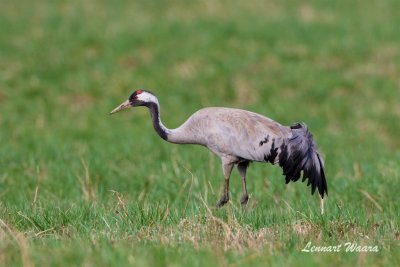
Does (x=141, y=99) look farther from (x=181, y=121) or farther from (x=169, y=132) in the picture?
(x=181, y=121)

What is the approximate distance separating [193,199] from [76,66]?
811 centimetres

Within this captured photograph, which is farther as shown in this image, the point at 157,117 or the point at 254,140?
the point at 157,117

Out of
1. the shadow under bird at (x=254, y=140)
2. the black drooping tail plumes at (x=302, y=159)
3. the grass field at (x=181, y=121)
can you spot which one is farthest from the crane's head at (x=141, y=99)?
the black drooping tail plumes at (x=302, y=159)

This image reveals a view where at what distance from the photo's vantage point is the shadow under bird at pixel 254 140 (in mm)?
6473

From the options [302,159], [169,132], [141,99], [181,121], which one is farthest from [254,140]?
[181,121]

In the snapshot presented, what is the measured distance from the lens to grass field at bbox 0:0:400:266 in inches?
210

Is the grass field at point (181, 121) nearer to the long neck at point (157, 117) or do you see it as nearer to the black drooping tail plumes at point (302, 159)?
the black drooping tail plumes at point (302, 159)

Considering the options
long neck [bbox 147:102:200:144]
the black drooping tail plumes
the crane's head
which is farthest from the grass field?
the crane's head

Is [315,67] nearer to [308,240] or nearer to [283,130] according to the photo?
[283,130]

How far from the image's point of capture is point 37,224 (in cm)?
609

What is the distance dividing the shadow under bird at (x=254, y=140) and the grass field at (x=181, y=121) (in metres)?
0.36

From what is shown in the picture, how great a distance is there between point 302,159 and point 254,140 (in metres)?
0.42

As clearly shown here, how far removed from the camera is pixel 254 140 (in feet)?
21.5

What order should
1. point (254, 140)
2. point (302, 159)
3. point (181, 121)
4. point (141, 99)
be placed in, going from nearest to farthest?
point (302, 159) < point (254, 140) < point (141, 99) < point (181, 121)
